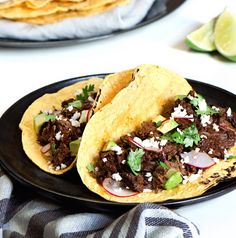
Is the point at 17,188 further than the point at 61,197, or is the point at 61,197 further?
Answer: the point at 17,188

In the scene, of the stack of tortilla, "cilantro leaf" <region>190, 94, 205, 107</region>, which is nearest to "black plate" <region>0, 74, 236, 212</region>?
"cilantro leaf" <region>190, 94, 205, 107</region>

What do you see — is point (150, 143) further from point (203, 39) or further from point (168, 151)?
point (203, 39)

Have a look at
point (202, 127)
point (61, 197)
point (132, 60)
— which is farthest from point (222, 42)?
point (61, 197)

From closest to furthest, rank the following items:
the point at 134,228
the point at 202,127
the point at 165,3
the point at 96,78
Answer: the point at 134,228 → the point at 202,127 → the point at 96,78 → the point at 165,3

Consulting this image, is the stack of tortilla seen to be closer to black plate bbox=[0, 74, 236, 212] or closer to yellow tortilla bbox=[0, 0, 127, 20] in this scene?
yellow tortilla bbox=[0, 0, 127, 20]

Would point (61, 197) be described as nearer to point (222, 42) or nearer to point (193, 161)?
point (193, 161)

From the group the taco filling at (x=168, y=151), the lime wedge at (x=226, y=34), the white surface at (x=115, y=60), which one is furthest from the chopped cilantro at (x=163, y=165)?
the lime wedge at (x=226, y=34)

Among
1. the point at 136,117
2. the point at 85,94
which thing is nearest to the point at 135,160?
the point at 136,117
